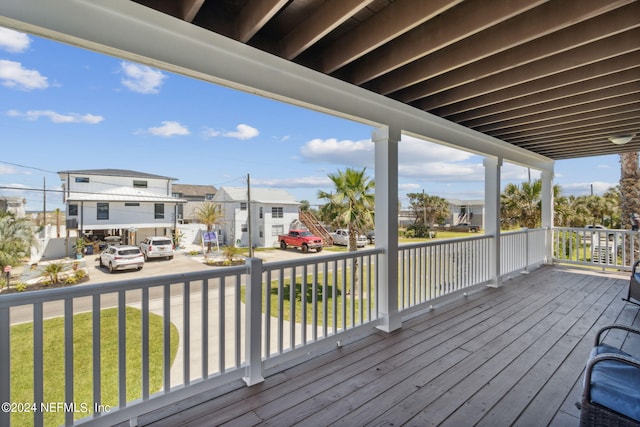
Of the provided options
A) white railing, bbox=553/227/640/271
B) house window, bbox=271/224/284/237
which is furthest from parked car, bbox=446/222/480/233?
house window, bbox=271/224/284/237

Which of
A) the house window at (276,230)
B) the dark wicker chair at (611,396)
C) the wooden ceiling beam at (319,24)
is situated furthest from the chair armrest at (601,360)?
the house window at (276,230)

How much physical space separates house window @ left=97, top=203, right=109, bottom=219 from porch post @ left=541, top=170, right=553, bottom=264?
30.8 feet

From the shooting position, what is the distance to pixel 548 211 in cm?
655

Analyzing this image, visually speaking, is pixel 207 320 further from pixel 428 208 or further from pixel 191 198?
pixel 428 208

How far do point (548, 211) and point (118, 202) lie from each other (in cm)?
934

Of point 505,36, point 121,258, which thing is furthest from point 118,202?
point 505,36

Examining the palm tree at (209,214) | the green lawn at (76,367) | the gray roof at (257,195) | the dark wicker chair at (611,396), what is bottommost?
the green lawn at (76,367)

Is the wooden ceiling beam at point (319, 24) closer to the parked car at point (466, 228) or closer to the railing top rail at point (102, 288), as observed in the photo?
the railing top rail at point (102, 288)

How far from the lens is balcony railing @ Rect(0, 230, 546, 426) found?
1.45 metres

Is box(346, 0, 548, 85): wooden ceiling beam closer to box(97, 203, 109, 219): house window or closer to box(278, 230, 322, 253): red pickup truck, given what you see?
box(97, 203, 109, 219): house window

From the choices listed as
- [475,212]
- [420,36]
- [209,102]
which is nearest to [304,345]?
[420,36]

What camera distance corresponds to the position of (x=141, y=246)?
310 inches

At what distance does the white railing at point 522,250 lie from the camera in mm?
5152

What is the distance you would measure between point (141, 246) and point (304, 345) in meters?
7.24
